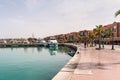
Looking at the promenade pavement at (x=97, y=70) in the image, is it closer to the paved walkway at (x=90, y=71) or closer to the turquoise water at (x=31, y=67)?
the paved walkway at (x=90, y=71)

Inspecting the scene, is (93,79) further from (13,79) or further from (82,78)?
(13,79)

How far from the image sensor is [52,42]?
86.4 meters

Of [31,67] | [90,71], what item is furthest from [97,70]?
[31,67]

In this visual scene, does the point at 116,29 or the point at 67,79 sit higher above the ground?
the point at 116,29

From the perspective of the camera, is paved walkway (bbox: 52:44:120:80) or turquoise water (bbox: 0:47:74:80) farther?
turquoise water (bbox: 0:47:74:80)

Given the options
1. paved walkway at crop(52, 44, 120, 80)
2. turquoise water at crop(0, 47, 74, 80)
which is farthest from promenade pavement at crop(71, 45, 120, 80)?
turquoise water at crop(0, 47, 74, 80)

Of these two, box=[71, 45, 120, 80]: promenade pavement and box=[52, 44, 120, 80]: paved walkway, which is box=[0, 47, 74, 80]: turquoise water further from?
box=[71, 45, 120, 80]: promenade pavement

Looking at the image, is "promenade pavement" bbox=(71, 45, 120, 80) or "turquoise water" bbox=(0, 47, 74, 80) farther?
"turquoise water" bbox=(0, 47, 74, 80)

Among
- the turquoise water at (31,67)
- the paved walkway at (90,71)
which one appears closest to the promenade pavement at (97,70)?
the paved walkway at (90,71)

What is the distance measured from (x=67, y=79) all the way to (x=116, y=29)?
81.2 metres

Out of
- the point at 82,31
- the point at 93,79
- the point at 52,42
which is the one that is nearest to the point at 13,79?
the point at 93,79

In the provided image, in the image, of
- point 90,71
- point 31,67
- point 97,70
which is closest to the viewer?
point 90,71

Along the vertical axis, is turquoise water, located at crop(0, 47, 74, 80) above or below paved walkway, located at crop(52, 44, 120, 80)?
below

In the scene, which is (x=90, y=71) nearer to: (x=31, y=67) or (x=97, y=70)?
(x=97, y=70)
